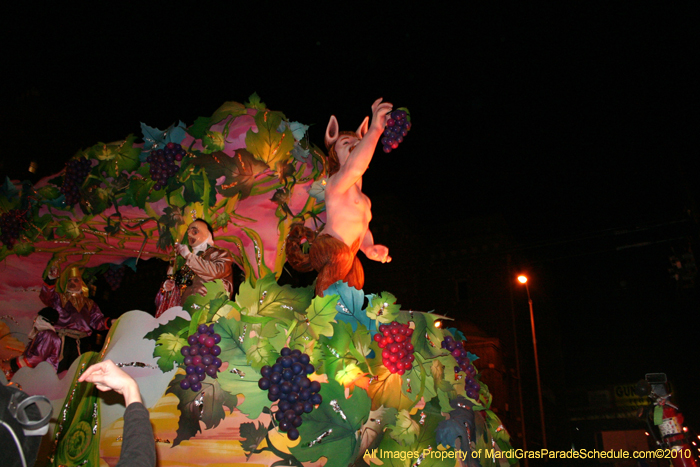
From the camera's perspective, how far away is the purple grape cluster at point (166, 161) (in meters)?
3.57

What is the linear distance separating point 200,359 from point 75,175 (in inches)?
106

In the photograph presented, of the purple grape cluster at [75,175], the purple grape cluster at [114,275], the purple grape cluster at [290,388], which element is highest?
the purple grape cluster at [75,175]

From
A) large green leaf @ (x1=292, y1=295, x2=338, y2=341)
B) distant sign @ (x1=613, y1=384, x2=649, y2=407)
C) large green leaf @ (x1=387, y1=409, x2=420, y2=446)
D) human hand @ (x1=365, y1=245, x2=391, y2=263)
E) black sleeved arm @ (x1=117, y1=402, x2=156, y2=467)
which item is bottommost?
black sleeved arm @ (x1=117, y1=402, x2=156, y2=467)

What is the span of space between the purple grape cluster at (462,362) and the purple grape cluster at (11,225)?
3.83m

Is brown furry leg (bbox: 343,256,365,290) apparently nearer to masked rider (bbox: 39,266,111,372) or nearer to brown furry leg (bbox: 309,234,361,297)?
brown furry leg (bbox: 309,234,361,297)

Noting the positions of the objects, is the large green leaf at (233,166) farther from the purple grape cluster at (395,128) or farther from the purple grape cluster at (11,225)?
the purple grape cluster at (11,225)

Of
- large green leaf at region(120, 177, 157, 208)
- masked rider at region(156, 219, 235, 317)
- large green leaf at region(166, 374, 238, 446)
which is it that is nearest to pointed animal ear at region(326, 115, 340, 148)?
masked rider at region(156, 219, 235, 317)

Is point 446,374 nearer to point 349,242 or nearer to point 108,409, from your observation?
point 349,242

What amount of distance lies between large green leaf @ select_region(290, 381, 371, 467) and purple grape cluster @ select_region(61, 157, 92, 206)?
9.81 feet

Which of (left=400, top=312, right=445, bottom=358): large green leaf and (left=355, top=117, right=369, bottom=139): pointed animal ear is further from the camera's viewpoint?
(left=355, top=117, right=369, bottom=139): pointed animal ear

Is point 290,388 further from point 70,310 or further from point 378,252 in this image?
point 70,310

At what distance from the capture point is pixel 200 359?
2152 mm

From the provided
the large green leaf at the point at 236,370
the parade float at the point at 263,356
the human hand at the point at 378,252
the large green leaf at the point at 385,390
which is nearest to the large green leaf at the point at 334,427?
the parade float at the point at 263,356

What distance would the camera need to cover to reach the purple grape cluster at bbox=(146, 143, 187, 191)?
140 inches
